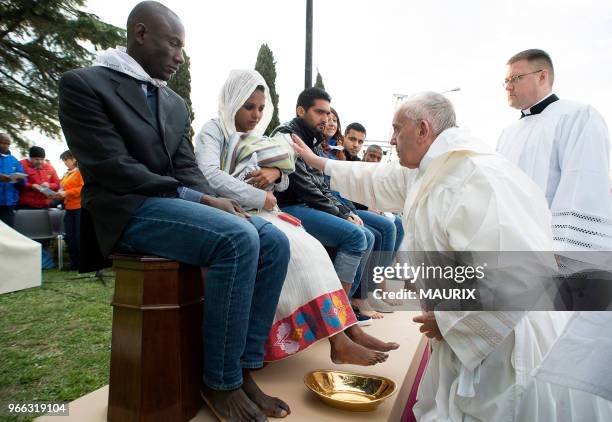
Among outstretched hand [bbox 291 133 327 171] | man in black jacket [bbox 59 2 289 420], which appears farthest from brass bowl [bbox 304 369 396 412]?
outstretched hand [bbox 291 133 327 171]

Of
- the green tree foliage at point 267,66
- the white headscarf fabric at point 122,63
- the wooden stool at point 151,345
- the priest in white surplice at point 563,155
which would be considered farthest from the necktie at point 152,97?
the green tree foliage at point 267,66

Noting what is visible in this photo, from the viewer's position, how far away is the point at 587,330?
1.34m

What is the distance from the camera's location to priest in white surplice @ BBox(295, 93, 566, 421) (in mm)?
1682

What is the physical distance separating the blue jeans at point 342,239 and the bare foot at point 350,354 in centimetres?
93

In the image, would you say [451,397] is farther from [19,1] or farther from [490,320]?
[19,1]

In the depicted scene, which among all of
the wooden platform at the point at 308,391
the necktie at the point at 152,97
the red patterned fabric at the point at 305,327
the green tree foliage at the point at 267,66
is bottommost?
the wooden platform at the point at 308,391

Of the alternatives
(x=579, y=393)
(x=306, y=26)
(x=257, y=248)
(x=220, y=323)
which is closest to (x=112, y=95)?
(x=257, y=248)

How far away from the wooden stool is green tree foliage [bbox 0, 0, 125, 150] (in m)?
10.5

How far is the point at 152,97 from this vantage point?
7.35 feet

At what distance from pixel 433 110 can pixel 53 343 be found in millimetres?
3290

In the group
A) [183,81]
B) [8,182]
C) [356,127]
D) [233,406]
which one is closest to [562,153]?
[356,127]

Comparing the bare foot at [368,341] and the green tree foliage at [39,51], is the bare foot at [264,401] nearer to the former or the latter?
the bare foot at [368,341]

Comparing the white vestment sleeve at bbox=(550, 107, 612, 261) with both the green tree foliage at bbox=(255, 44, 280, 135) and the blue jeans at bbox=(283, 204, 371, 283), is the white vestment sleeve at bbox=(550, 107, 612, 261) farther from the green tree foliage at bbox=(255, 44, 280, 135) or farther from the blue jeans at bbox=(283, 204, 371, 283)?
the green tree foliage at bbox=(255, 44, 280, 135)

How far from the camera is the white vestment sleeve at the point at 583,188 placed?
3.32 metres
